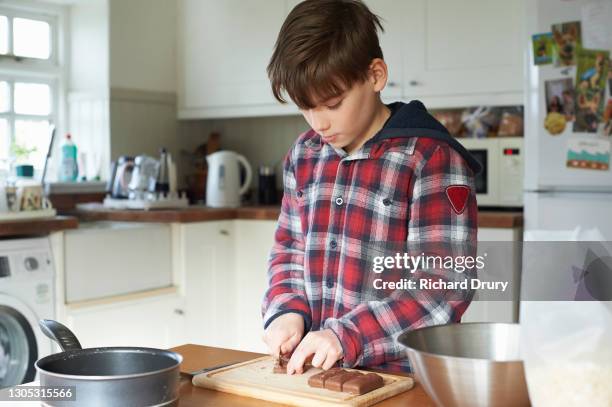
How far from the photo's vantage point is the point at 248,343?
11.6ft

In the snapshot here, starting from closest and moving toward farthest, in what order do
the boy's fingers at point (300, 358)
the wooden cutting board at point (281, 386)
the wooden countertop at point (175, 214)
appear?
1. the wooden cutting board at point (281, 386)
2. the boy's fingers at point (300, 358)
3. the wooden countertop at point (175, 214)

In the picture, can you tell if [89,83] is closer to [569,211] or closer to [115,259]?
[115,259]

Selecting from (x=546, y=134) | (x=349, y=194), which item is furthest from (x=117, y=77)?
(x=349, y=194)

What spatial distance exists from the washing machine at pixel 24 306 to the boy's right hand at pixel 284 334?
166 cm

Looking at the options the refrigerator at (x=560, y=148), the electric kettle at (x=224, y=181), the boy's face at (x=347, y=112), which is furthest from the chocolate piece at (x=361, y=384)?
the electric kettle at (x=224, y=181)

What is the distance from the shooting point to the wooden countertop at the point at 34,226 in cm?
270

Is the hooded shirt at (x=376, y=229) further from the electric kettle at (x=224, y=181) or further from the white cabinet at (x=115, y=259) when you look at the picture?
the electric kettle at (x=224, y=181)

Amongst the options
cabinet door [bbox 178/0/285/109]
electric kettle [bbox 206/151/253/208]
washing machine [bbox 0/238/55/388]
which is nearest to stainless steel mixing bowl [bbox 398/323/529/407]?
washing machine [bbox 0/238/55/388]

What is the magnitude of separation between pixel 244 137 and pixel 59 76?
93cm

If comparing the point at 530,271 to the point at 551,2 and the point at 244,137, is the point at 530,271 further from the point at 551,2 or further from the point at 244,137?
the point at 244,137

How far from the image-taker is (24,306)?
9.00ft

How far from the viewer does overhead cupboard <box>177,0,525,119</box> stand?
124 inches

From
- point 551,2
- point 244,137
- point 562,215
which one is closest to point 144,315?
point 244,137

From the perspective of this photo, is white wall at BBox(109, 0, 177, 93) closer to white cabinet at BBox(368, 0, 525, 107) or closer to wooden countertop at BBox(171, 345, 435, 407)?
white cabinet at BBox(368, 0, 525, 107)
